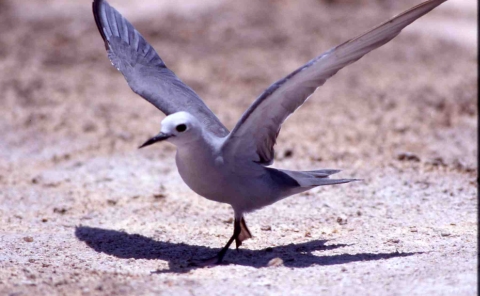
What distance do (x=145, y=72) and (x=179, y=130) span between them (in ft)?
5.16

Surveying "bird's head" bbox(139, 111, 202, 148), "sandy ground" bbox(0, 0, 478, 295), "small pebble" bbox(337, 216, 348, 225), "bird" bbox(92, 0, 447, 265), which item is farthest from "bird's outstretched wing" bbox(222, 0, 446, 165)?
"small pebble" bbox(337, 216, 348, 225)

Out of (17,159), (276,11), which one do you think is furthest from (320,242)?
(276,11)

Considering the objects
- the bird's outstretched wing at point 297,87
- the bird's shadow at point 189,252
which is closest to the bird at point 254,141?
the bird's outstretched wing at point 297,87

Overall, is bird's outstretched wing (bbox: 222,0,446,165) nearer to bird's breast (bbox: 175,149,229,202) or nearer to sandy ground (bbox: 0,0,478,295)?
bird's breast (bbox: 175,149,229,202)

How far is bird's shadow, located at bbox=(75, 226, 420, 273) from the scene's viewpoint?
501 cm

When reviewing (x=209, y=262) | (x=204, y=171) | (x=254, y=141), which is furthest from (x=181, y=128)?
(x=209, y=262)

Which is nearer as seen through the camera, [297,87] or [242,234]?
[297,87]

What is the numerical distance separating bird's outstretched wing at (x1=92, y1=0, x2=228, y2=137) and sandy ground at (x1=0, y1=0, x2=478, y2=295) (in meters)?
1.03

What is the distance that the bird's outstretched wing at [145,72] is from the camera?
5.75 metres

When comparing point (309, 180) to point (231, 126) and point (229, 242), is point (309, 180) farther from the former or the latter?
point (231, 126)

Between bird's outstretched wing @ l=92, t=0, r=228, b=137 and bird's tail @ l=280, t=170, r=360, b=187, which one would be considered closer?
bird's tail @ l=280, t=170, r=360, b=187

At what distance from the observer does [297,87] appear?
Result: 491cm

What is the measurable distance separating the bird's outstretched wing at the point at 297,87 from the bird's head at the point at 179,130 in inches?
11.8

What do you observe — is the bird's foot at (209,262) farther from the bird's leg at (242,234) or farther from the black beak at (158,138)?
the black beak at (158,138)
